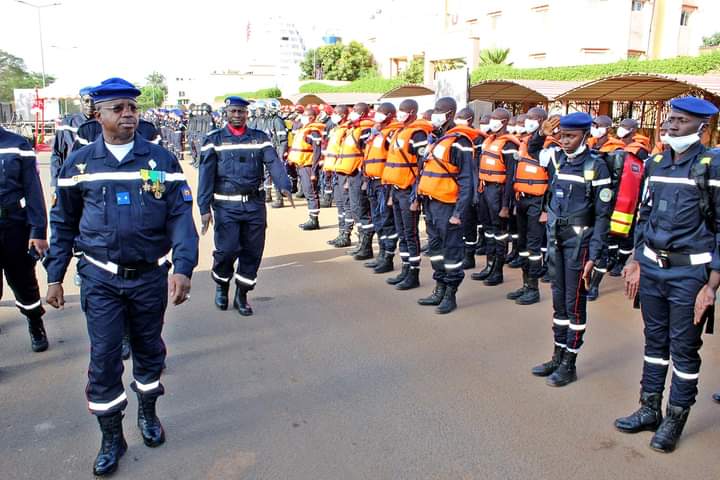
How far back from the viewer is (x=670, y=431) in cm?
382

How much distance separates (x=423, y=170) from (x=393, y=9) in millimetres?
41816

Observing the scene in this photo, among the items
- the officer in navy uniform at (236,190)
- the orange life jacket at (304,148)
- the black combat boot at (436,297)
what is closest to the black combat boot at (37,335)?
the officer in navy uniform at (236,190)

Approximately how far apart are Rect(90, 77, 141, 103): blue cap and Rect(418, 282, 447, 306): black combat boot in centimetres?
413

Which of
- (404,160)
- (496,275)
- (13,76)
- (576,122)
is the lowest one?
(496,275)

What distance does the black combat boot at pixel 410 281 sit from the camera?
7.41 m

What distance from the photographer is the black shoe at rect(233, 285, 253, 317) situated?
6434mm

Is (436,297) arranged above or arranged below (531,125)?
below

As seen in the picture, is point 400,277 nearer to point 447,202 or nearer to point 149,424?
point 447,202

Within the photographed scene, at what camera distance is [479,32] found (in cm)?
3850

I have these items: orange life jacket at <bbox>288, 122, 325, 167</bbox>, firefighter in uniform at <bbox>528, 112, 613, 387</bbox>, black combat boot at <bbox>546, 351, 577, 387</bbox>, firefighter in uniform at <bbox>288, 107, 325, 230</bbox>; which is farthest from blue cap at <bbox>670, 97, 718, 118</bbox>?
orange life jacket at <bbox>288, 122, 325, 167</bbox>

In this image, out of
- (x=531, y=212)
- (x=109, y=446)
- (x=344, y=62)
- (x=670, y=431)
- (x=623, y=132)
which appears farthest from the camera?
(x=344, y=62)

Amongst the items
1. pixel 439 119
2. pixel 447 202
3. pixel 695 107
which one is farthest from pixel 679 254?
pixel 439 119

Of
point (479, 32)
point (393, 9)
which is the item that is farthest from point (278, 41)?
point (479, 32)

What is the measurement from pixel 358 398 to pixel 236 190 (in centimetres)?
265
